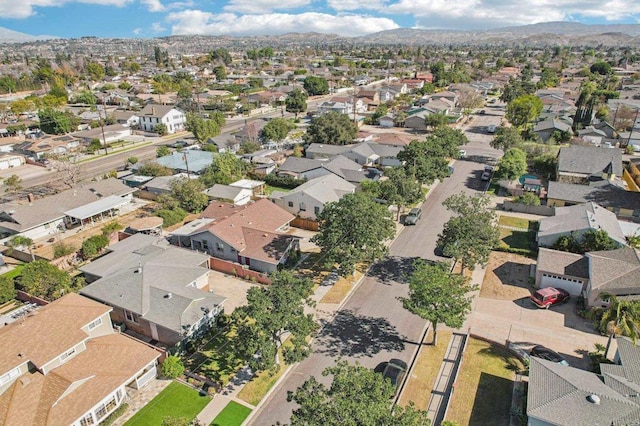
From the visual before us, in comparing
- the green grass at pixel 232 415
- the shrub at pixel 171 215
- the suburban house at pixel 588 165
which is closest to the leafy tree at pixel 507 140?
the suburban house at pixel 588 165

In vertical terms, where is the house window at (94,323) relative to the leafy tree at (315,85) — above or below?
below

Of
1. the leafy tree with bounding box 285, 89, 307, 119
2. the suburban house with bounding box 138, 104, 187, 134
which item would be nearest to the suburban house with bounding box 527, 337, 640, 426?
the suburban house with bounding box 138, 104, 187, 134

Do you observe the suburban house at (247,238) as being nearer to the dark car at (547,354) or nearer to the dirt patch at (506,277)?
the dirt patch at (506,277)

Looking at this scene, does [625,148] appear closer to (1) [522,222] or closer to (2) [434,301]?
(1) [522,222]

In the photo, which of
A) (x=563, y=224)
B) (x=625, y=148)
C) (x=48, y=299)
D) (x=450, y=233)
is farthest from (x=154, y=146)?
(x=625, y=148)

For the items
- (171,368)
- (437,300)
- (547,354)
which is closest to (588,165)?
(547,354)

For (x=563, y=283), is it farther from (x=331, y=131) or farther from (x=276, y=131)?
(x=276, y=131)
